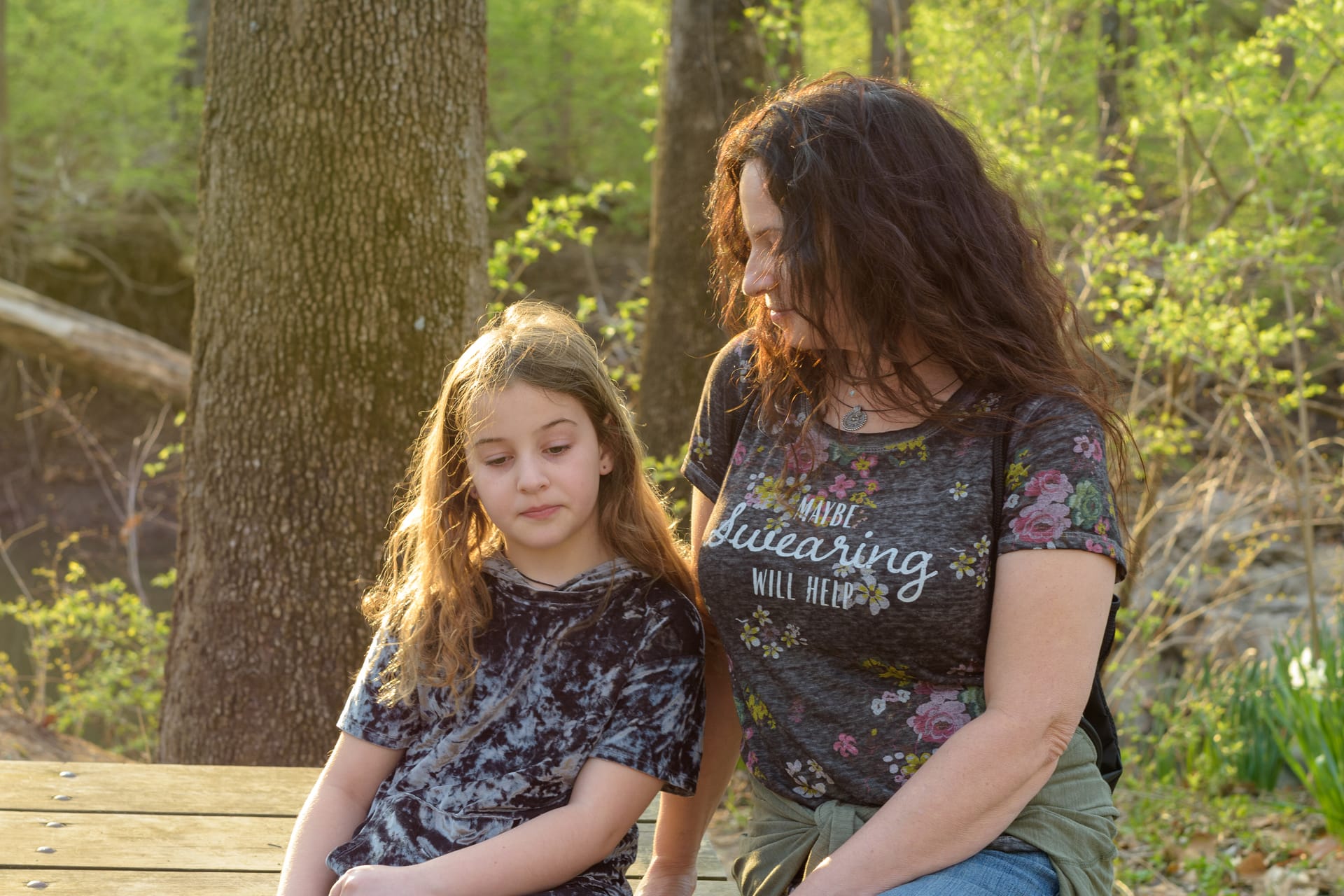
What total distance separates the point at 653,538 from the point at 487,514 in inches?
10.4

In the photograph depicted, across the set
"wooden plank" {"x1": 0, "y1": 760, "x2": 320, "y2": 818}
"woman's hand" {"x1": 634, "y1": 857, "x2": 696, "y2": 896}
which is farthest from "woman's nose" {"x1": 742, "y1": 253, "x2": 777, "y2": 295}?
"wooden plank" {"x1": 0, "y1": 760, "x2": 320, "y2": 818}

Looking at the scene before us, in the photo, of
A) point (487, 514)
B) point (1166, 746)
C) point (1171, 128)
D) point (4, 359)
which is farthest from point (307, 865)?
point (4, 359)

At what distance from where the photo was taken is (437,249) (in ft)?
10.1

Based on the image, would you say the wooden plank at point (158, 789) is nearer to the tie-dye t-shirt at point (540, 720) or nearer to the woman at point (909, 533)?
the tie-dye t-shirt at point (540, 720)

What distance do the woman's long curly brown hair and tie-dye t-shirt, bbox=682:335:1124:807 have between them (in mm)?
67

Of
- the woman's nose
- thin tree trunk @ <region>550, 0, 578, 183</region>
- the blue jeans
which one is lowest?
the blue jeans

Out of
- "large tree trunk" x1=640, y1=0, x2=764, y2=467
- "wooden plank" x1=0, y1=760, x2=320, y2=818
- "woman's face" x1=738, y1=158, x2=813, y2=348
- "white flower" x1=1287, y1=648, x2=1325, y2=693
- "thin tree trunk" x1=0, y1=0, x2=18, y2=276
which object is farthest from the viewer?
"thin tree trunk" x1=0, y1=0, x2=18, y2=276

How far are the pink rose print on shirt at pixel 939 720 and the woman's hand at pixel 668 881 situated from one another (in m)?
0.53

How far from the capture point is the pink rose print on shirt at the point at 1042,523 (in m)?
1.57

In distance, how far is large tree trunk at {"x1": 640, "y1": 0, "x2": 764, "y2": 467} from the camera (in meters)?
5.25

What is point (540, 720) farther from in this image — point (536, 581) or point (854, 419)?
point (854, 419)

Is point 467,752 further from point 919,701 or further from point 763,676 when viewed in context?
point 919,701

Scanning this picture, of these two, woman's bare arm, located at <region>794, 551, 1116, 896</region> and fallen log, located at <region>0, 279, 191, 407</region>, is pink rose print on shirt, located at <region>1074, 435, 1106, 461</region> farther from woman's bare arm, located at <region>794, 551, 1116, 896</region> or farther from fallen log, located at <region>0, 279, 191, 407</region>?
fallen log, located at <region>0, 279, 191, 407</region>

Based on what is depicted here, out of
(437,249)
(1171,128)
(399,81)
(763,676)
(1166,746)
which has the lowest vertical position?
(1166,746)
